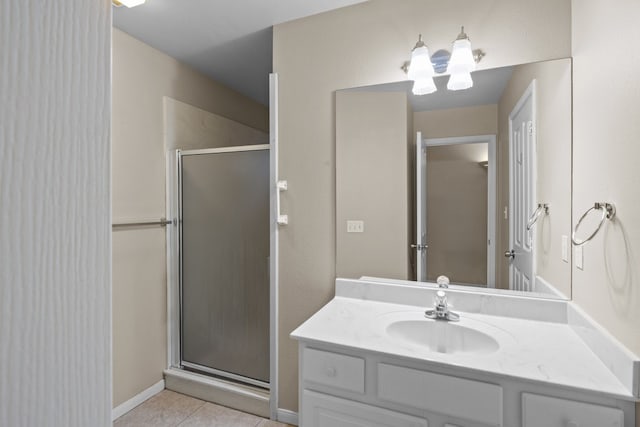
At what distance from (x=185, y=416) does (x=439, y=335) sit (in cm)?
165

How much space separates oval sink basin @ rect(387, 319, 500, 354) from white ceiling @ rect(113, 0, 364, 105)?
1.67m

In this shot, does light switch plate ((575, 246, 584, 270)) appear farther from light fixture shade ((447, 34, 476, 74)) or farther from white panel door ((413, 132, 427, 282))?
light fixture shade ((447, 34, 476, 74))

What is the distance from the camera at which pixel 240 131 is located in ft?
10.7

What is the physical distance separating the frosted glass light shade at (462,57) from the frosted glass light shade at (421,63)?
4.3 inches

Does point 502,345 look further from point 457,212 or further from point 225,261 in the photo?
point 225,261

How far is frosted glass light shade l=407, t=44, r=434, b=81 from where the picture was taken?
1630 millimetres

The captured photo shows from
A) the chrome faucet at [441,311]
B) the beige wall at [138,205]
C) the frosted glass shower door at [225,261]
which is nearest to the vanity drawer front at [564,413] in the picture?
the chrome faucet at [441,311]

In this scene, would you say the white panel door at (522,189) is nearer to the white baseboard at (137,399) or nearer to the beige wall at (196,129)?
the beige wall at (196,129)

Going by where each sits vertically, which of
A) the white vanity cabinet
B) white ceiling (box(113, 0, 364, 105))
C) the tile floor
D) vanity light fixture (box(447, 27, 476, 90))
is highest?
white ceiling (box(113, 0, 364, 105))

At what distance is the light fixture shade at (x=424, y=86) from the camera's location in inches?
65.2

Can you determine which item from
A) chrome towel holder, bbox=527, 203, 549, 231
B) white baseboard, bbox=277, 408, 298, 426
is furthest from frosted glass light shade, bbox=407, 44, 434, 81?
white baseboard, bbox=277, 408, 298, 426

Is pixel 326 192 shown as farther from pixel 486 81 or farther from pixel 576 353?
pixel 576 353

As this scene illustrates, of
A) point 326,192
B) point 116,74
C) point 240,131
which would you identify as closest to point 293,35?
point 326,192
